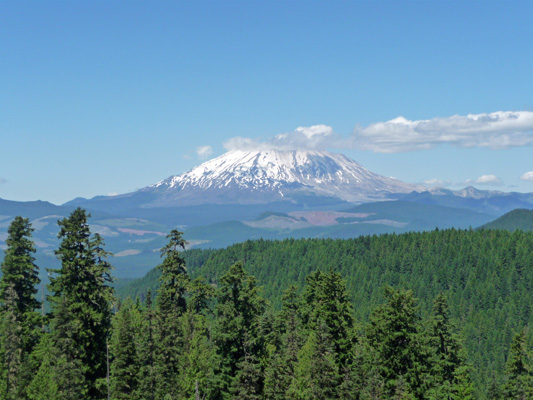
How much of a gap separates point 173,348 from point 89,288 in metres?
10.7

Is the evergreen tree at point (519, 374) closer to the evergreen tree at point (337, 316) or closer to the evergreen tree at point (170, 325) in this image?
the evergreen tree at point (337, 316)

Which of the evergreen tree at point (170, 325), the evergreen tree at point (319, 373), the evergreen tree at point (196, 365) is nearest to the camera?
the evergreen tree at point (319, 373)

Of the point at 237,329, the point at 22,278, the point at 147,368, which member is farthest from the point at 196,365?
the point at 22,278

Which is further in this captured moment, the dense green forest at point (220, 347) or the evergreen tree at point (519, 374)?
the evergreen tree at point (519, 374)

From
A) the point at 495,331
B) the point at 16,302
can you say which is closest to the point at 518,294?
the point at 495,331

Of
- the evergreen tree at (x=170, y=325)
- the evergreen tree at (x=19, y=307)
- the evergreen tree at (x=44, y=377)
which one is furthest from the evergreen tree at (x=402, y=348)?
the evergreen tree at (x=19, y=307)

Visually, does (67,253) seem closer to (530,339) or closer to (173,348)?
(173,348)

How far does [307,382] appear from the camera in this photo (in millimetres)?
50469

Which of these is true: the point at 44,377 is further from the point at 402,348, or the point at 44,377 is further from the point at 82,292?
the point at 402,348

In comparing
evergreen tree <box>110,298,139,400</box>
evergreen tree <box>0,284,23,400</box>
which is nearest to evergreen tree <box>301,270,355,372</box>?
evergreen tree <box>110,298,139,400</box>

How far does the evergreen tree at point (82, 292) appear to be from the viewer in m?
51.5

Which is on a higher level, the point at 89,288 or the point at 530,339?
the point at 89,288

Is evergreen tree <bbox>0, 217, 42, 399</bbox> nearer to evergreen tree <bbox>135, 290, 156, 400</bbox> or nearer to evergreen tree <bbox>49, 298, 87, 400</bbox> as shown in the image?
evergreen tree <bbox>49, 298, 87, 400</bbox>

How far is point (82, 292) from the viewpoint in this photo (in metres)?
52.4
